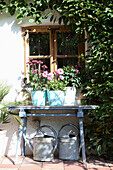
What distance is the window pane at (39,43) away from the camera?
4875mm

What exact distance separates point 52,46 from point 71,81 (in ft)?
2.51

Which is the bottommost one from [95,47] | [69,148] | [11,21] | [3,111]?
Answer: [69,148]

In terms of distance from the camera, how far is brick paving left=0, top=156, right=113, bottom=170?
3.93 metres

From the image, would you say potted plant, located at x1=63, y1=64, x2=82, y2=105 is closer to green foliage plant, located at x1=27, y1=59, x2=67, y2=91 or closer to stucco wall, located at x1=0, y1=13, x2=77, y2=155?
green foliage plant, located at x1=27, y1=59, x2=67, y2=91

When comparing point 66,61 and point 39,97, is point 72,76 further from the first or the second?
point 39,97

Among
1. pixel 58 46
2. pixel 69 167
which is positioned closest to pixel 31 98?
pixel 58 46

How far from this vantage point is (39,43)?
487cm

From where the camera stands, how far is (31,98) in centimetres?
470

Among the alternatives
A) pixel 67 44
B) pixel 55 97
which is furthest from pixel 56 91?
pixel 67 44

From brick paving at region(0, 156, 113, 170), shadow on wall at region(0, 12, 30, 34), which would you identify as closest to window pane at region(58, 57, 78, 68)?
shadow on wall at region(0, 12, 30, 34)

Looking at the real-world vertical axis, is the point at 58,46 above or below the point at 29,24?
below

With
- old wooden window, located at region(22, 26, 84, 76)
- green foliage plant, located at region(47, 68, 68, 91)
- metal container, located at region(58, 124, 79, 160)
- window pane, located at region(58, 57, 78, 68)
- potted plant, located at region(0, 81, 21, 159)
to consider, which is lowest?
metal container, located at region(58, 124, 79, 160)

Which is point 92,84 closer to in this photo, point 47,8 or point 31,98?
point 31,98

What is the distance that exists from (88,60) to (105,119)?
38.6 inches
